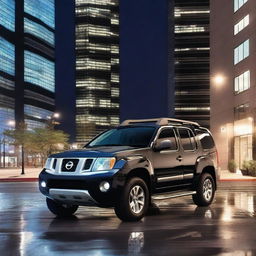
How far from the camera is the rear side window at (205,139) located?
14094 mm

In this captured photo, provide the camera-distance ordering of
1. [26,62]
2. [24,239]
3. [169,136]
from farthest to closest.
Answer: [26,62]
[169,136]
[24,239]

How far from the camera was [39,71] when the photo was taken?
530 feet

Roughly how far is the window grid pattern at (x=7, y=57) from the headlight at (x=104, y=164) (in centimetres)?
13100

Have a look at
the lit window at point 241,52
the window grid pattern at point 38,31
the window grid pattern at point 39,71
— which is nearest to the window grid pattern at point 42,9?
the window grid pattern at point 38,31

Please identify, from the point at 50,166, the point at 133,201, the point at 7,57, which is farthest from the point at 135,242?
the point at 7,57

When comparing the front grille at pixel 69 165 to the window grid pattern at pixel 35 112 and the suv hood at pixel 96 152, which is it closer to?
the suv hood at pixel 96 152

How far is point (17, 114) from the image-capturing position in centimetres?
14788

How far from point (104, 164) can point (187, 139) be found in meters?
3.22

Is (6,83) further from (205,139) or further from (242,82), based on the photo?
(205,139)

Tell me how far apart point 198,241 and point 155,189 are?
3408mm

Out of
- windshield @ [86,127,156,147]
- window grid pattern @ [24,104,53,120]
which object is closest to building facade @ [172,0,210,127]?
window grid pattern @ [24,104,53,120]

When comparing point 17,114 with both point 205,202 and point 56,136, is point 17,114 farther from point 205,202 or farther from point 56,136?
point 205,202

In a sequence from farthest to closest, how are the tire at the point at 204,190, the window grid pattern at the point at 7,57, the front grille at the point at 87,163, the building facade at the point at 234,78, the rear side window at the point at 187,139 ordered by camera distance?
the window grid pattern at the point at 7,57 → the building facade at the point at 234,78 → the tire at the point at 204,190 → the rear side window at the point at 187,139 → the front grille at the point at 87,163

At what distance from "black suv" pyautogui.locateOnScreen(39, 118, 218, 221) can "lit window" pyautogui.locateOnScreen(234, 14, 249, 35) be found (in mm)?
36849
